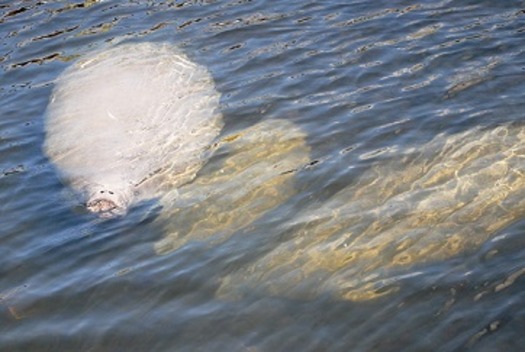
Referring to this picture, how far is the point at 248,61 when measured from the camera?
9.55m

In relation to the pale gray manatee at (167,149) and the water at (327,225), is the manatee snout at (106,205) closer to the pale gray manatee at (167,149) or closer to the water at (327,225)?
the pale gray manatee at (167,149)

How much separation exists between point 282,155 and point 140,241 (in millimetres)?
1688

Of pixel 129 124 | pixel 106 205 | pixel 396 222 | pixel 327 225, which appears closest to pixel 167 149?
pixel 129 124

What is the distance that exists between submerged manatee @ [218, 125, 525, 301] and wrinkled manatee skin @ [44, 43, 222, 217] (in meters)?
1.50

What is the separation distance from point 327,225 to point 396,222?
1.72ft

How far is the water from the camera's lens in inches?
211

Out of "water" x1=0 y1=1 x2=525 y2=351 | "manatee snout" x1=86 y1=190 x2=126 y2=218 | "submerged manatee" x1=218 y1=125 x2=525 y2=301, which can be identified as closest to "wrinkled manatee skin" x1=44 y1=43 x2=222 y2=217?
"manatee snout" x1=86 y1=190 x2=126 y2=218

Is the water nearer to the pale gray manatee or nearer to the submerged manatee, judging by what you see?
the submerged manatee

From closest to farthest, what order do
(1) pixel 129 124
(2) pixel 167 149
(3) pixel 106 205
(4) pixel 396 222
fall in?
(4) pixel 396 222
(3) pixel 106 205
(2) pixel 167 149
(1) pixel 129 124

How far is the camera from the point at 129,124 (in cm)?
807

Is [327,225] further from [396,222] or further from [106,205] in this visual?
[106,205]

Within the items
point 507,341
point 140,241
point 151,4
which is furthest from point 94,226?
point 151,4

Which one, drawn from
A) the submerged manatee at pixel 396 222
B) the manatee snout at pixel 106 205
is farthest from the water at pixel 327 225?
the manatee snout at pixel 106 205

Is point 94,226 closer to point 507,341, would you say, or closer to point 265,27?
→ point 507,341
